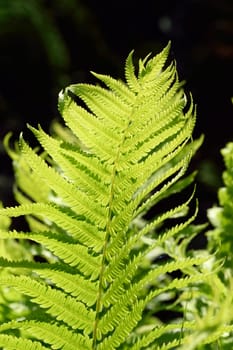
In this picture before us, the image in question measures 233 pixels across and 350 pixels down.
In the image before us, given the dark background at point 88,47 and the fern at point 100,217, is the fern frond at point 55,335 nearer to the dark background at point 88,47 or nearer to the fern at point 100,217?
the fern at point 100,217

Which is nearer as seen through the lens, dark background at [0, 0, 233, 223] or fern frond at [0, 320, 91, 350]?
fern frond at [0, 320, 91, 350]

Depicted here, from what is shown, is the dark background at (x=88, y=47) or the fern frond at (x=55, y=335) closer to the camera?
the fern frond at (x=55, y=335)

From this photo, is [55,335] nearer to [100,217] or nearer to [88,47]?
[100,217]

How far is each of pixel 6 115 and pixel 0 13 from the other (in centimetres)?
60

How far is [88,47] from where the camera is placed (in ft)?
15.9

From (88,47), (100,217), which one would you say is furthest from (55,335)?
(88,47)

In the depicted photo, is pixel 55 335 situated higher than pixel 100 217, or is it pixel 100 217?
pixel 100 217

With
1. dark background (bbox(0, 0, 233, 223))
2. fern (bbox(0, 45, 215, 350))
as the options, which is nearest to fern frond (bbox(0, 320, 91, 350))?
fern (bbox(0, 45, 215, 350))

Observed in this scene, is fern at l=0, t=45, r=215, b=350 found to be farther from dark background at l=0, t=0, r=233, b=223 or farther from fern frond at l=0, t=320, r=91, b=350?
dark background at l=0, t=0, r=233, b=223

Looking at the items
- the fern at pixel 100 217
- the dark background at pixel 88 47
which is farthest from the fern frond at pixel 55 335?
the dark background at pixel 88 47

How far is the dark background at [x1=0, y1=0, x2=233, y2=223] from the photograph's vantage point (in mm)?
4363

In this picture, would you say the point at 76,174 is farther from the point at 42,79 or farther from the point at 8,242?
the point at 42,79

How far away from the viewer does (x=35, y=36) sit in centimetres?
471

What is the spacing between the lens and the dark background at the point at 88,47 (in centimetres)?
436
